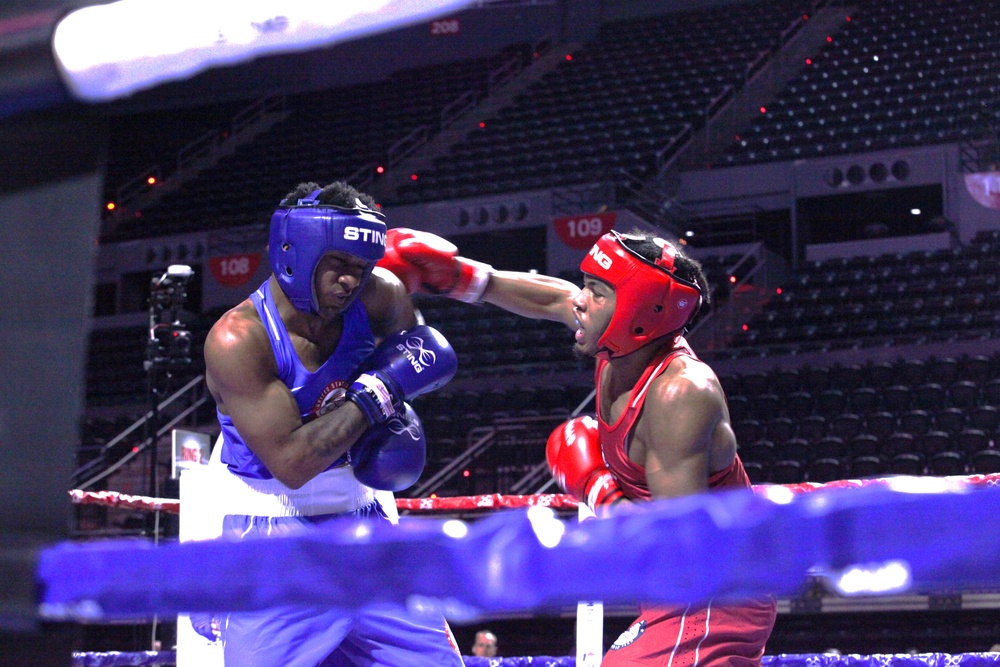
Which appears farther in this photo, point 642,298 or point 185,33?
point 642,298

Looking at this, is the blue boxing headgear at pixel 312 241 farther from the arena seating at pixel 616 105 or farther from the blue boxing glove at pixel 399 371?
the arena seating at pixel 616 105

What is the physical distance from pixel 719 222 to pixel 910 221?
2183 mm

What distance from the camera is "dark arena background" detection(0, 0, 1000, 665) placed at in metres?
8.25

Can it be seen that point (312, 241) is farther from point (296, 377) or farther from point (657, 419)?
point (657, 419)

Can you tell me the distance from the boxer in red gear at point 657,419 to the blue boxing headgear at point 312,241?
44 cm

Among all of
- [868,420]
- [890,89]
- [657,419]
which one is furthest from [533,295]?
[890,89]

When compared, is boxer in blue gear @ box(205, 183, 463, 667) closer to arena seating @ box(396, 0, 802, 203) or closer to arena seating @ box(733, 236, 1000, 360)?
arena seating @ box(733, 236, 1000, 360)

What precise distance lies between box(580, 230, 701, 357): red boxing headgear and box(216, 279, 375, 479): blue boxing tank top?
52 centimetres

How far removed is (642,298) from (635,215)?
411 inches

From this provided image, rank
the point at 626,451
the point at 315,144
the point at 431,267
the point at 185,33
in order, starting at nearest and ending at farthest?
Result: the point at 185,33 < the point at 626,451 < the point at 431,267 < the point at 315,144

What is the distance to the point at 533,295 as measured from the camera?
2.77 meters

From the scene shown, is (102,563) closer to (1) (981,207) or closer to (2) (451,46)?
(1) (981,207)

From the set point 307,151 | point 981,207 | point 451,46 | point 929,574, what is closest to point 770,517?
point 929,574

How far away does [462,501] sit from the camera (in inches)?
150
